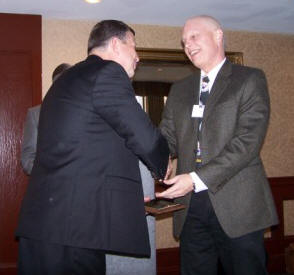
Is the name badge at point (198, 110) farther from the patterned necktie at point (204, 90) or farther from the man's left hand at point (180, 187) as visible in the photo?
the man's left hand at point (180, 187)

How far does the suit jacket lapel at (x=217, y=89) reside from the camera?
1.93 meters

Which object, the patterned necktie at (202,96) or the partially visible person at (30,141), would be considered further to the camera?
the partially visible person at (30,141)

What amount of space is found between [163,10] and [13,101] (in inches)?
64.7

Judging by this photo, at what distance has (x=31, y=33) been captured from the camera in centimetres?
374

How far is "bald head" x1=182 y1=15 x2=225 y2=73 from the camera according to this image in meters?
2.06

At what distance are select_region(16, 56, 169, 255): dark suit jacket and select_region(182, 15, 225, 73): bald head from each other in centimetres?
71

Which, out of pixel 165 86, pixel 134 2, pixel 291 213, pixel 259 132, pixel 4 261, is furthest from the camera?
pixel 291 213

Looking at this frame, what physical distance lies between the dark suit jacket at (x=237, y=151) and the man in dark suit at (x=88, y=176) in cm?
45

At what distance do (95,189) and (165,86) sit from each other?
107 inches

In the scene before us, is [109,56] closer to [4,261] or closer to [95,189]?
[95,189]

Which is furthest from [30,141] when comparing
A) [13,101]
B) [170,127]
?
[170,127]

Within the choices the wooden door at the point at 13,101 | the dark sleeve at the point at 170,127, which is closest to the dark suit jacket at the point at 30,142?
the wooden door at the point at 13,101

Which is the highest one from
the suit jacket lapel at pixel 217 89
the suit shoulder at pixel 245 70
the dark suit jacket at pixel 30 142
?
the suit shoulder at pixel 245 70

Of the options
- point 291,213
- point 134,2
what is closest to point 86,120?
point 134,2
